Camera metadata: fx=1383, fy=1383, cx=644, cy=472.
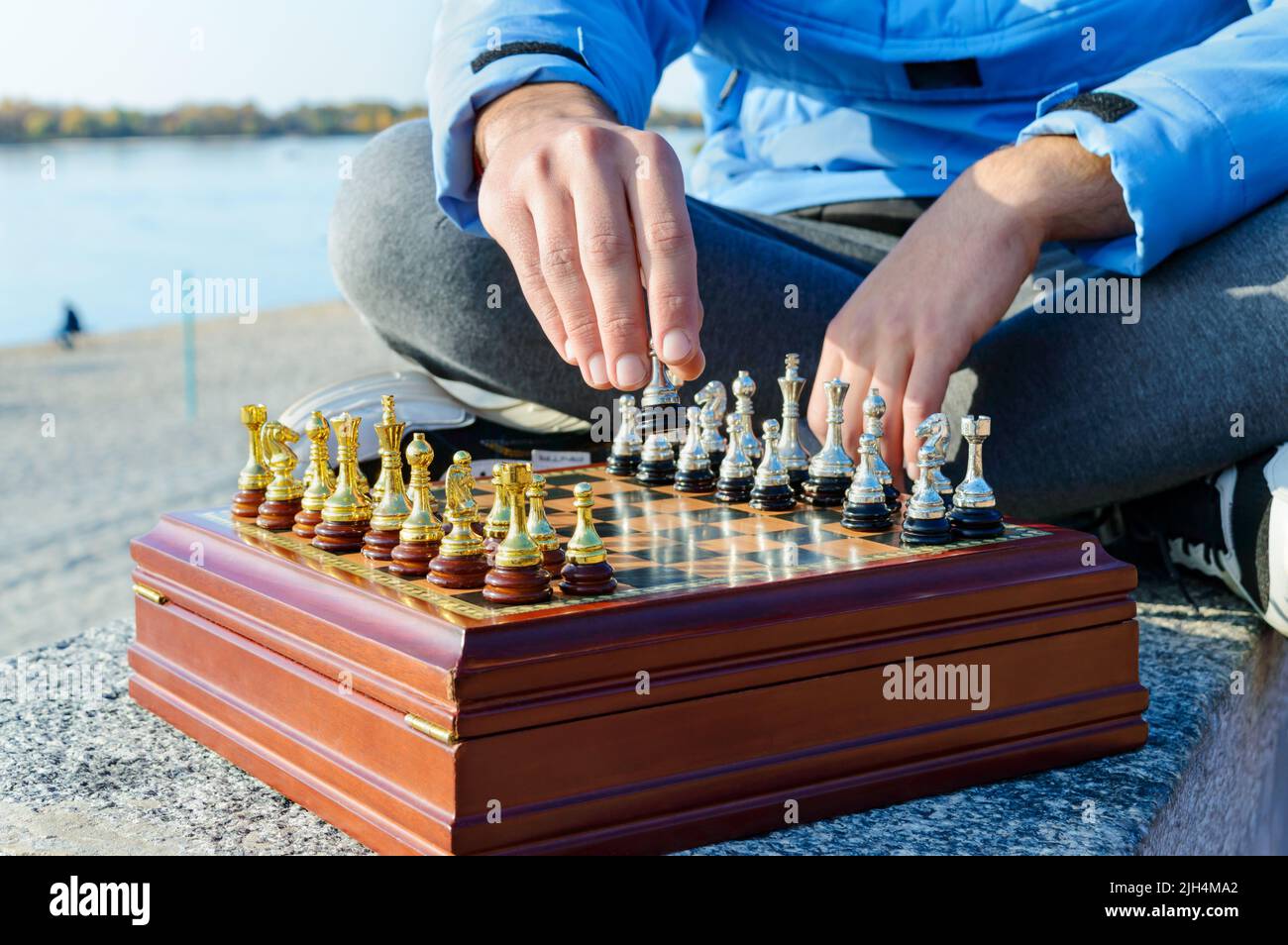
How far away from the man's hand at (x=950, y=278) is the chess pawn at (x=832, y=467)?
0.09 meters

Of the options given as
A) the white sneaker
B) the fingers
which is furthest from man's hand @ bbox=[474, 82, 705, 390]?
the white sneaker

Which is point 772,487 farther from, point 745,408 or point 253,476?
point 253,476

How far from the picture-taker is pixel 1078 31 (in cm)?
185

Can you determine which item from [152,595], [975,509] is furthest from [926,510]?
[152,595]

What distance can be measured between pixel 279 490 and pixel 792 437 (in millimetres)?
541

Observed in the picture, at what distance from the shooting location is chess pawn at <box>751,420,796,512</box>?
1.39m

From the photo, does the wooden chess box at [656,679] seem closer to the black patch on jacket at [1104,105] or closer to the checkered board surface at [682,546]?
the checkered board surface at [682,546]

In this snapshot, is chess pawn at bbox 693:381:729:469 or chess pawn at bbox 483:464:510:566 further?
chess pawn at bbox 693:381:729:469

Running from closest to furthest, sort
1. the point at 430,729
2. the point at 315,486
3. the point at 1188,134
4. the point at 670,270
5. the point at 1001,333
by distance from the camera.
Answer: the point at 430,729, the point at 670,270, the point at 315,486, the point at 1188,134, the point at 1001,333

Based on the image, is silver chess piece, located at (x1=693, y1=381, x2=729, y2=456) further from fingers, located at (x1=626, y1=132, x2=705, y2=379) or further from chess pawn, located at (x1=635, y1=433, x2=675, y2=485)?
fingers, located at (x1=626, y1=132, x2=705, y2=379)

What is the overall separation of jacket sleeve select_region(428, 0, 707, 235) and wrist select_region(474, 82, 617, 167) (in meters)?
0.02

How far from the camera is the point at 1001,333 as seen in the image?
1.75 m

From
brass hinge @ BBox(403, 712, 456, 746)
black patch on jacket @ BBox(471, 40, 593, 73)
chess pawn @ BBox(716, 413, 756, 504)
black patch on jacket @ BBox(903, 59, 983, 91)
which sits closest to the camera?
brass hinge @ BBox(403, 712, 456, 746)
